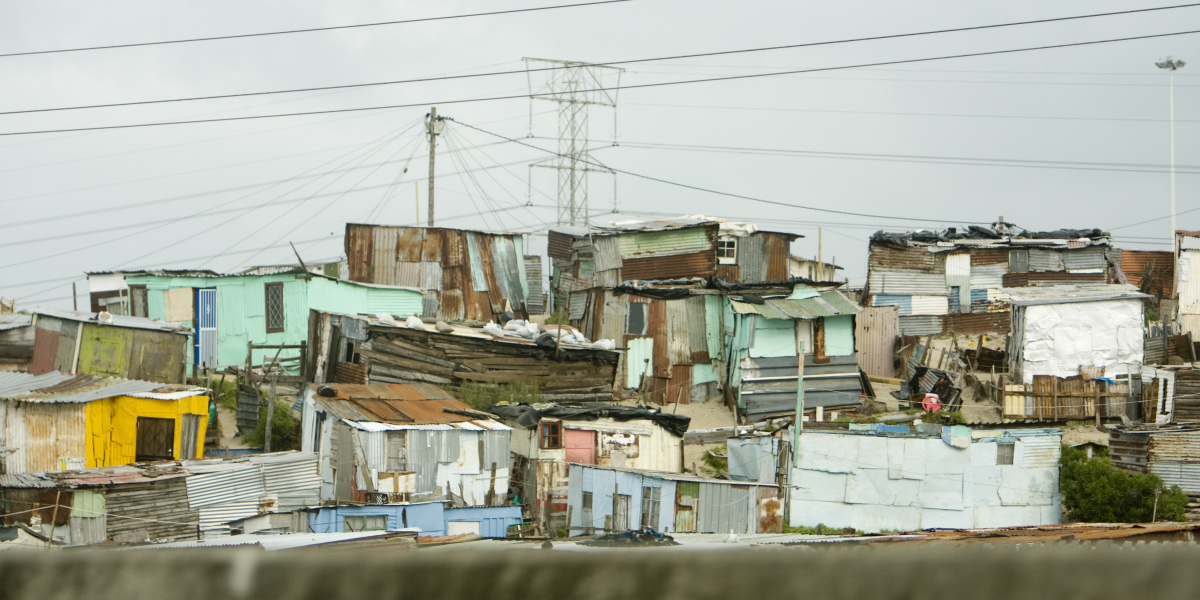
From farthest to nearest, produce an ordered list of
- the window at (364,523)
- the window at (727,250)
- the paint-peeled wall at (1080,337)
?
the window at (727,250)
the paint-peeled wall at (1080,337)
the window at (364,523)

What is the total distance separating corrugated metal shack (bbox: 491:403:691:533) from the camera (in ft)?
72.0

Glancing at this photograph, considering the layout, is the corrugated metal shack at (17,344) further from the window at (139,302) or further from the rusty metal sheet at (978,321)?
the rusty metal sheet at (978,321)

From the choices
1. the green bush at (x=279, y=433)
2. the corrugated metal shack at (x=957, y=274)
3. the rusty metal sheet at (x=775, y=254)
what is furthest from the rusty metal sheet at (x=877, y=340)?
the green bush at (x=279, y=433)

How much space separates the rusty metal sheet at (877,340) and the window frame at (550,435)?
1538 centimetres

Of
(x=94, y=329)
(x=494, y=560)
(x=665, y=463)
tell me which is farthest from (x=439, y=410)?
(x=494, y=560)

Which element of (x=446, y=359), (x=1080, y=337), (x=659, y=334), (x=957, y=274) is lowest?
(x=446, y=359)

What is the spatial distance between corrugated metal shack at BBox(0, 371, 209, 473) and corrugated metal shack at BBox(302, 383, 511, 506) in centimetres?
283

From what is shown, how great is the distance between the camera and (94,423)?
20.6 meters

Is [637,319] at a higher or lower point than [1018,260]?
lower

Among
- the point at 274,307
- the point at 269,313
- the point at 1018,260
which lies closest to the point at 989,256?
the point at 1018,260

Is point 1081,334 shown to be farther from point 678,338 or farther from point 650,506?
point 650,506

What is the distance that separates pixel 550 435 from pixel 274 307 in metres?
12.5

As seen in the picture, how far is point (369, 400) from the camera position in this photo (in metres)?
21.4

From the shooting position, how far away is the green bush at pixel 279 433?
24031mm
